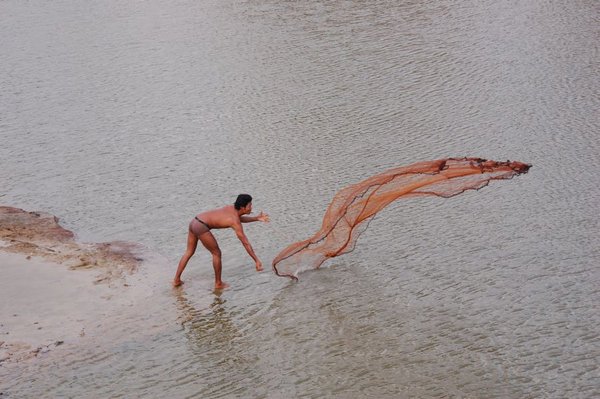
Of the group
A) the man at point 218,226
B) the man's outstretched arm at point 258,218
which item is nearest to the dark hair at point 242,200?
the man at point 218,226

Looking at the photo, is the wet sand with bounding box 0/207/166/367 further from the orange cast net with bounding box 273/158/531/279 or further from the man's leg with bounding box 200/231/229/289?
the orange cast net with bounding box 273/158/531/279

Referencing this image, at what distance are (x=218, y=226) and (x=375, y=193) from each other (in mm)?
1962

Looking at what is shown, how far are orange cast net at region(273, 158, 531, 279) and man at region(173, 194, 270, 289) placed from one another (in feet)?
1.92

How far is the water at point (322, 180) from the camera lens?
9.27 m

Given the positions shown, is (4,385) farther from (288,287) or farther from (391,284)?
(391,284)

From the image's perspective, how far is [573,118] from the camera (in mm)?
15461

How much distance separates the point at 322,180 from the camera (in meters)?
13.9

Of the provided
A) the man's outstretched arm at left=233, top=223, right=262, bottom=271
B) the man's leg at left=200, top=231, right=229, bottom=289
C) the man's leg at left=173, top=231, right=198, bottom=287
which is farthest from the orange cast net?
the man's leg at left=173, top=231, right=198, bottom=287

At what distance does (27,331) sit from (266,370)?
2937 mm

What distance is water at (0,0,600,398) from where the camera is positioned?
927 cm

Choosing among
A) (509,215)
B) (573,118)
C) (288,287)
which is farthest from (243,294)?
(573,118)

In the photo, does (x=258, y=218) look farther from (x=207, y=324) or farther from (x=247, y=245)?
(x=207, y=324)

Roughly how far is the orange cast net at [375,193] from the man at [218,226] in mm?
584

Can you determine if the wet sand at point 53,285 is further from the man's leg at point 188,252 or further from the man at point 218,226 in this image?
the man at point 218,226
